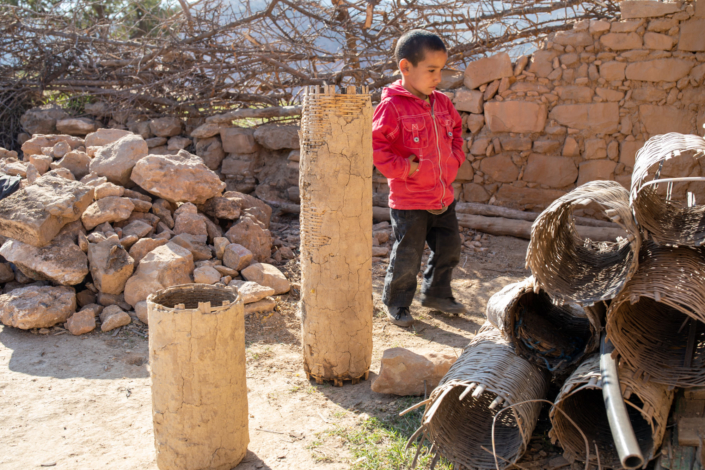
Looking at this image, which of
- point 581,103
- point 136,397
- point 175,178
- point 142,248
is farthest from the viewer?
point 581,103

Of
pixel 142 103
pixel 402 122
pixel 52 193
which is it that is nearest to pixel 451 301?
pixel 402 122

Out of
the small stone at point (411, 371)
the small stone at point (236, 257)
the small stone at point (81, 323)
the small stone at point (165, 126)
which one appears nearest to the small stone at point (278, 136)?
the small stone at point (165, 126)

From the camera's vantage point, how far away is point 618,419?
1.58 metres

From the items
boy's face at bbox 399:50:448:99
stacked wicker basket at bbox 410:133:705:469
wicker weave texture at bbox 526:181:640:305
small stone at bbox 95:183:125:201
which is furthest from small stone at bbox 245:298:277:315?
wicker weave texture at bbox 526:181:640:305

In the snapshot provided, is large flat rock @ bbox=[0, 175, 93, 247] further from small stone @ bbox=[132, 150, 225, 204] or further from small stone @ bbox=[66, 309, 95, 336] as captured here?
Result: small stone @ bbox=[66, 309, 95, 336]

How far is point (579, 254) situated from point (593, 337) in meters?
0.39

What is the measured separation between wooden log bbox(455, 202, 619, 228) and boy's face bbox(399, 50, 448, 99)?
2.80m

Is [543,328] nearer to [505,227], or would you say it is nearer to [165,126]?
[505,227]

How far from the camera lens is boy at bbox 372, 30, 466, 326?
3.65 m

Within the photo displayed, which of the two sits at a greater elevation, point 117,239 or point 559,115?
point 559,115

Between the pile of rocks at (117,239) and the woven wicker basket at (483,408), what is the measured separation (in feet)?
7.26

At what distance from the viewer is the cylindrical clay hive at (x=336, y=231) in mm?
3076

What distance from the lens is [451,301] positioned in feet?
14.4

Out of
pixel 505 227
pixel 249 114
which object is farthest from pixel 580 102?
pixel 249 114
